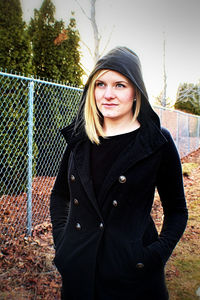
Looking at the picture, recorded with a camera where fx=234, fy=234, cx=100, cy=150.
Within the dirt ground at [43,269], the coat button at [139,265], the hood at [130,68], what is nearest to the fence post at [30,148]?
the dirt ground at [43,269]

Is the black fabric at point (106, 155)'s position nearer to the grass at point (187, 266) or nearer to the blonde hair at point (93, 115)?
the blonde hair at point (93, 115)

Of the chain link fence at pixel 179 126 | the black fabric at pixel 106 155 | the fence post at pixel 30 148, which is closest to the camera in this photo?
the black fabric at pixel 106 155

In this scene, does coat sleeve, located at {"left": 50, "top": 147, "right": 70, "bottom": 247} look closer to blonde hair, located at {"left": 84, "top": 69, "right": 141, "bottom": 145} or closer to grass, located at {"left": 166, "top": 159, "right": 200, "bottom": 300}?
blonde hair, located at {"left": 84, "top": 69, "right": 141, "bottom": 145}

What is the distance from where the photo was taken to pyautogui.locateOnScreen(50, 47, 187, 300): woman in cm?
127

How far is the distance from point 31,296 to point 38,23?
7.10 meters

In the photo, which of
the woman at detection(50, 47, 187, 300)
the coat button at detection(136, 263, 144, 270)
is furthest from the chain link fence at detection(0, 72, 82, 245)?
the coat button at detection(136, 263, 144, 270)

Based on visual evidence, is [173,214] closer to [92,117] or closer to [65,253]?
[65,253]

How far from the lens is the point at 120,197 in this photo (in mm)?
1272

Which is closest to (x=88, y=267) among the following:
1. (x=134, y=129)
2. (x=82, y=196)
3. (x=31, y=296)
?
(x=82, y=196)

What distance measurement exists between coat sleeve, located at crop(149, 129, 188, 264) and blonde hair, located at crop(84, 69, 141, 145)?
Result: 27cm

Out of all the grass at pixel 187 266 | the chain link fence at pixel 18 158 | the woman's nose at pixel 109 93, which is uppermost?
A: the woman's nose at pixel 109 93

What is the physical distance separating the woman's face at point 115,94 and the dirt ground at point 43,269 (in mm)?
2372

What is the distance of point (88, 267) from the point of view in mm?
1311

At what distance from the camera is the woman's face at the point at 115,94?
51.6 inches
